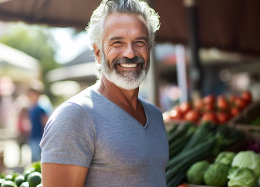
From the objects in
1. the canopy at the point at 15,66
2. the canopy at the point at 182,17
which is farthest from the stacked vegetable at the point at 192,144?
the canopy at the point at 15,66

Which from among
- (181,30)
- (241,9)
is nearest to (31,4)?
(181,30)

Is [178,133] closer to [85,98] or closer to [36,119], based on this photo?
[85,98]

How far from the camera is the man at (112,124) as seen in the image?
1491 mm

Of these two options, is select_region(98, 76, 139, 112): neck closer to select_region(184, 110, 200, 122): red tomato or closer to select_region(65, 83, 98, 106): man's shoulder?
select_region(65, 83, 98, 106): man's shoulder

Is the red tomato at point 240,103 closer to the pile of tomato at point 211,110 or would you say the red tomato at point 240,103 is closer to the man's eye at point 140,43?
the pile of tomato at point 211,110

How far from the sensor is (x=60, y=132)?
1.49m

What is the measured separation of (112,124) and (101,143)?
0.39 ft

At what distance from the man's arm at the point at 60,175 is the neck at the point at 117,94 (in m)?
0.47

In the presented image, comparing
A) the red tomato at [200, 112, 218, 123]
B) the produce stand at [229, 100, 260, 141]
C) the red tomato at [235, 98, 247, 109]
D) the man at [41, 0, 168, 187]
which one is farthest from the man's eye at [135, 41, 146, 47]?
the red tomato at [235, 98, 247, 109]

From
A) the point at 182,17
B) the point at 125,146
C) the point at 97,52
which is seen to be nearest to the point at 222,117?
the point at 182,17

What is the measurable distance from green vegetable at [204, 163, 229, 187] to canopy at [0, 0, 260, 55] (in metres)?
2.13

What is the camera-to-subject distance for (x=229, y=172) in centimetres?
277

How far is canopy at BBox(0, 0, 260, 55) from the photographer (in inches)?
150

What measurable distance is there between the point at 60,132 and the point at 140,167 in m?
0.43
